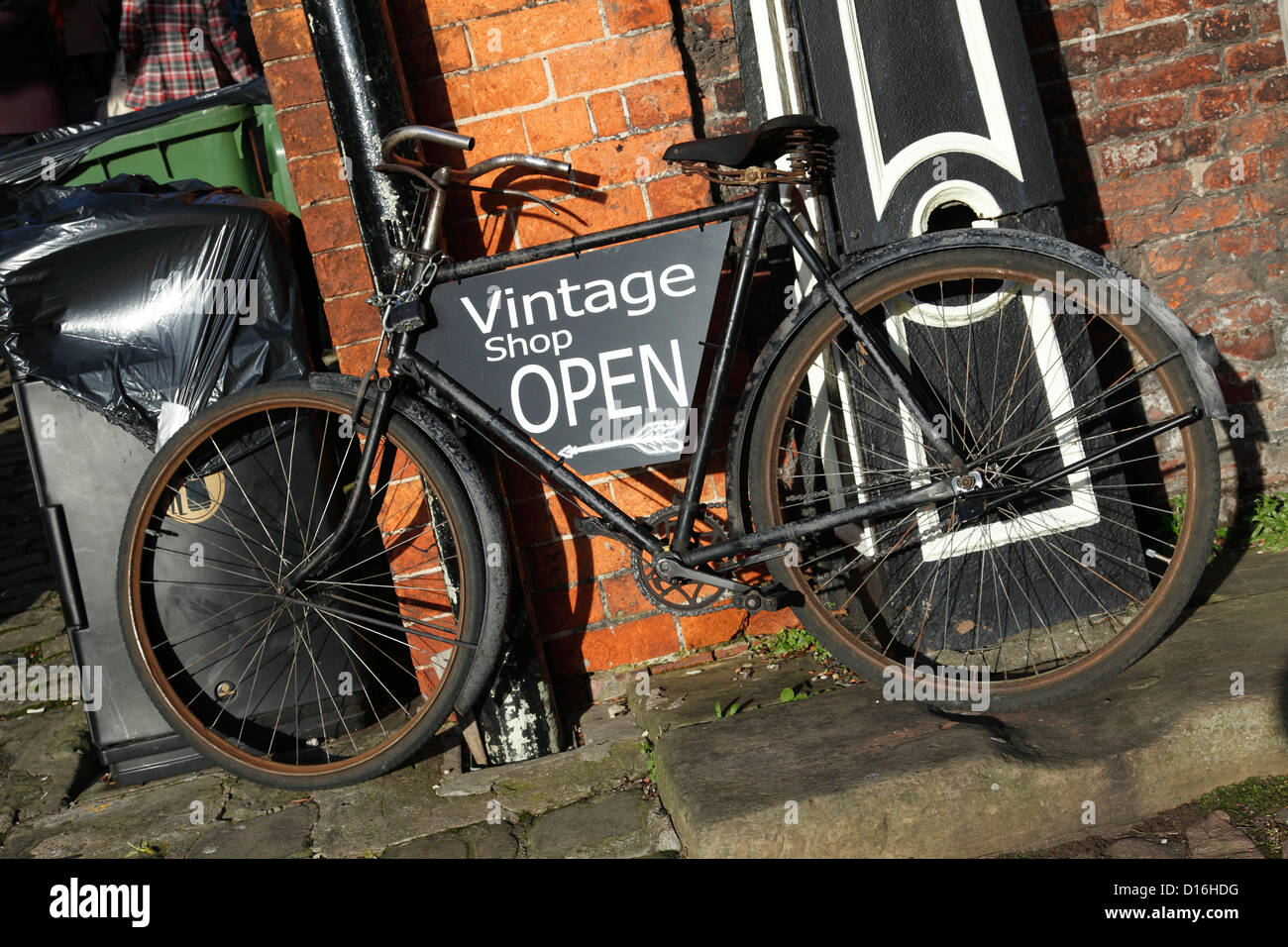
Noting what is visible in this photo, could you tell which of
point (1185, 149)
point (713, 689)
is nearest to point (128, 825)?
point (713, 689)

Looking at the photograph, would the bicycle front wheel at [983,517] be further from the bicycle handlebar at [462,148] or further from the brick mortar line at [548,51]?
the brick mortar line at [548,51]

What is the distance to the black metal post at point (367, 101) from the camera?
2447mm

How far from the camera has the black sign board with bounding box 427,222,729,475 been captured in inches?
96.4

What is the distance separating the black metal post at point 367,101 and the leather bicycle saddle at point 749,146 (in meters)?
0.80

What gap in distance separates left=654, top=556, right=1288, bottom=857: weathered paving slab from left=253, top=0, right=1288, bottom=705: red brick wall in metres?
0.87

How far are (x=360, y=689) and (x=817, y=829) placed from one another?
1639 millimetres

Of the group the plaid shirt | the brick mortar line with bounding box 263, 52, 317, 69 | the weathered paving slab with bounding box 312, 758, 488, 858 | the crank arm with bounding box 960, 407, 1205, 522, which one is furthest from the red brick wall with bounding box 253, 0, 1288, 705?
the plaid shirt

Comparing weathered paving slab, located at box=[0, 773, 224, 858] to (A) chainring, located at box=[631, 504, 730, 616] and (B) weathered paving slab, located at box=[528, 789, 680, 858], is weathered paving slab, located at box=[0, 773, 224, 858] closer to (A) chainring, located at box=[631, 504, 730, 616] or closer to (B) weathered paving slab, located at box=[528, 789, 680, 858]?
(B) weathered paving slab, located at box=[528, 789, 680, 858]

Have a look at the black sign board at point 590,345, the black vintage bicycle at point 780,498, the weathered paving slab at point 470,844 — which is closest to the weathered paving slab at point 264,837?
the black vintage bicycle at point 780,498

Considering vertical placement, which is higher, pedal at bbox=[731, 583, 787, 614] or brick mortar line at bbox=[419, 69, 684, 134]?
brick mortar line at bbox=[419, 69, 684, 134]

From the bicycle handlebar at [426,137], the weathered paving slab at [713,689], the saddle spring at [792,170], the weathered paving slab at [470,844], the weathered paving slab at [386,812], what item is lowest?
the weathered paving slab at [470,844]

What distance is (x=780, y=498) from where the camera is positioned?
251 centimetres
